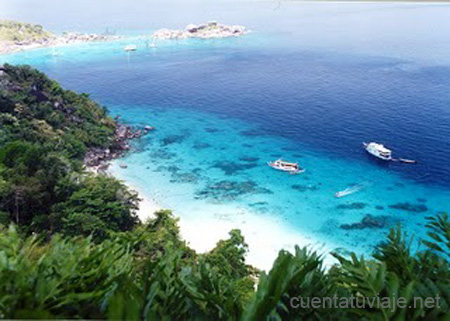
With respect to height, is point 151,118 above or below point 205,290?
below

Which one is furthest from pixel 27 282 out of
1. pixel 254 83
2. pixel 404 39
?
pixel 404 39


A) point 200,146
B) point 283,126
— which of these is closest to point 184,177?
point 200,146

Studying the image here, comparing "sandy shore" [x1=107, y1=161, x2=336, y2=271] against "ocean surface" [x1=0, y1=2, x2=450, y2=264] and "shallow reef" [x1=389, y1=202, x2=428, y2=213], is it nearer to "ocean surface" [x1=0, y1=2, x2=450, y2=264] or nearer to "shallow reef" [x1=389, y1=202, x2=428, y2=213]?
"ocean surface" [x1=0, y1=2, x2=450, y2=264]

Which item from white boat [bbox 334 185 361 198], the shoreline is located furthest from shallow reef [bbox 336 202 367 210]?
the shoreline

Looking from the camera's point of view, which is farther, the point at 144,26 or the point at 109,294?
the point at 144,26

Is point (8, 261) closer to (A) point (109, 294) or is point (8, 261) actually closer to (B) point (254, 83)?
(A) point (109, 294)

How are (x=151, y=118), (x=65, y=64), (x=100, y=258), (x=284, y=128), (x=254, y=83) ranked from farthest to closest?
(x=65, y=64) < (x=254, y=83) < (x=151, y=118) < (x=284, y=128) < (x=100, y=258)

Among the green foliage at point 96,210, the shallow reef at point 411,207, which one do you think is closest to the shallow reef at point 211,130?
the green foliage at point 96,210
